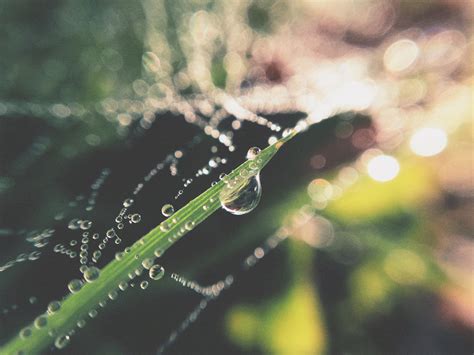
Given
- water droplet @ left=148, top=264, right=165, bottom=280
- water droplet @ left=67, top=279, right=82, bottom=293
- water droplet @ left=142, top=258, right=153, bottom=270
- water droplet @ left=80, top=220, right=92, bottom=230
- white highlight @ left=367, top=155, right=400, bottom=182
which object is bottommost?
white highlight @ left=367, top=155, right=400, bottom=182

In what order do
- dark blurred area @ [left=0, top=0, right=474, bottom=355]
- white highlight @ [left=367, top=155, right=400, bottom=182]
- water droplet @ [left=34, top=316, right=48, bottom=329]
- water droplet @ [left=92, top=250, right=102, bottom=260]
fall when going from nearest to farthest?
water droplet @ [left=34, top=316, right=48, bottom=329], water droplet @ [left=92, top=250, right=102, bottom=260], dark blurred area @ [left=0, top=0, right=474, bottom=355], white highlight @ [left=367, top=155, right=400, bottom=182]

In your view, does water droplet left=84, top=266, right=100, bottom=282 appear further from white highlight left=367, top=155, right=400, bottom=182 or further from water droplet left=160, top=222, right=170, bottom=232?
white highlight left=367, top=155, right=400, bottom=182

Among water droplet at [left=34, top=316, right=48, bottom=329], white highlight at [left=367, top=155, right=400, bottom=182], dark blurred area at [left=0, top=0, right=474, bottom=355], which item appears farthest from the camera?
white highlight at [left=367, top=155, right=400, bottom=182]

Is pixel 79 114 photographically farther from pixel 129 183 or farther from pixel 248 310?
pixel 248 310

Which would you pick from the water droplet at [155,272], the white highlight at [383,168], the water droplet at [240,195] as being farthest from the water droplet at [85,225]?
the white highlight at [383,168]

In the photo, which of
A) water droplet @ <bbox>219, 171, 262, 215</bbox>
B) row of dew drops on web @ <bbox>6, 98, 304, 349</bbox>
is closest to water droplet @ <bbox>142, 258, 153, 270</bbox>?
row of dew drops on web @ <bbox>6, 98, 304, 349</bbox>

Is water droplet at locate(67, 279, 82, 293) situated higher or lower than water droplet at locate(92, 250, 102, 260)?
higher

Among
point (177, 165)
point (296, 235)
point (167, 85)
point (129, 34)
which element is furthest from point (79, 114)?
point (296, 235)
